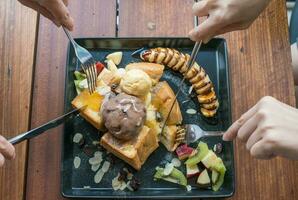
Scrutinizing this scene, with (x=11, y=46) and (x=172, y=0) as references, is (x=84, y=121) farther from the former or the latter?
(x=172, y=0)

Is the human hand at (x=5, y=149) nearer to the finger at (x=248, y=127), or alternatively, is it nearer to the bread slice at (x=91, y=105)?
the bread slice at (x=91, y=105)

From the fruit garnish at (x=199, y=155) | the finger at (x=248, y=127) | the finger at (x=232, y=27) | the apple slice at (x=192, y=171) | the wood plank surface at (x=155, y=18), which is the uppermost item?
the wood plank surface at (x=155, y=18)

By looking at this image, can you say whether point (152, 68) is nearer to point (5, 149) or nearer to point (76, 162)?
point (76, 162)

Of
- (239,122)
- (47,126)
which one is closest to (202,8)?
(239,122)

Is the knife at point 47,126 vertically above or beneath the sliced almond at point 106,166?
above

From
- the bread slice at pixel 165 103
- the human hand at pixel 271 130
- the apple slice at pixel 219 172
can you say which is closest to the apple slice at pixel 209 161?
the apple slice at pixel 219 172

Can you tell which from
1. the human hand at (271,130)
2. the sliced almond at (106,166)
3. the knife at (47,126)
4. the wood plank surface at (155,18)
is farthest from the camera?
the wood plank surface at (155,18)

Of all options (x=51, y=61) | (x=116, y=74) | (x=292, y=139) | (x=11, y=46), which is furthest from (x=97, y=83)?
(x=292, y=139)
